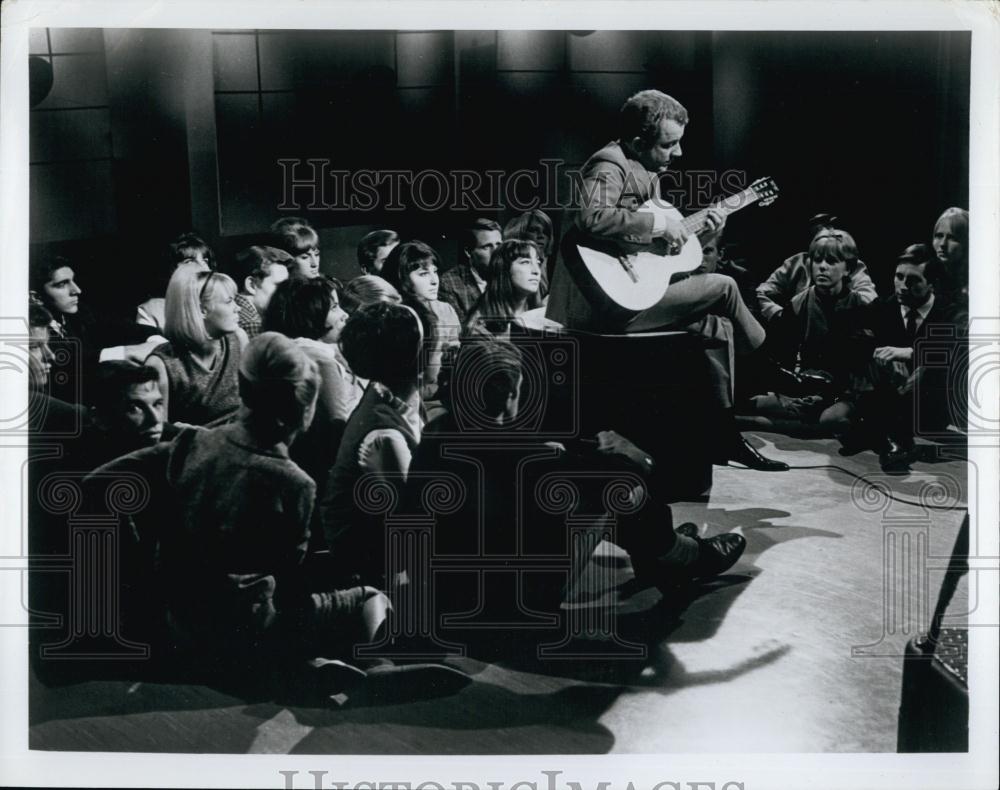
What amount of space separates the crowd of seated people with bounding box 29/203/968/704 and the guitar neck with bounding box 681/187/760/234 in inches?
2.6

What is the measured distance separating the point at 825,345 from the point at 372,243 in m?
1.50

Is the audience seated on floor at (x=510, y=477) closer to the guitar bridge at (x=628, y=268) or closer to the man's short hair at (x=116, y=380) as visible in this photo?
the guitar bridge at (x=628, y=268)

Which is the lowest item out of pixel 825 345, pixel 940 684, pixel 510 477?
pixel 940 684

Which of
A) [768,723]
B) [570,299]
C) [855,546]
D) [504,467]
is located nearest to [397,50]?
[570,299]

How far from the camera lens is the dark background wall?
122 inches

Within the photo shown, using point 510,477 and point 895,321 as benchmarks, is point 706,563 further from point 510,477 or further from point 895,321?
point 895,321

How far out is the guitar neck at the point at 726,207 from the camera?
3.11 meters

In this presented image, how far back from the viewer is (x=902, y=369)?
3148 millimetres

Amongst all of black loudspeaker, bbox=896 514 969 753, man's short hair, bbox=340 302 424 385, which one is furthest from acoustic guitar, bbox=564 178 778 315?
black loudspeaker, bbox=896 514 969 753

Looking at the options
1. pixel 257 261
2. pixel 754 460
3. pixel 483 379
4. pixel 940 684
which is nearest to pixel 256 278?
pixel 257 261

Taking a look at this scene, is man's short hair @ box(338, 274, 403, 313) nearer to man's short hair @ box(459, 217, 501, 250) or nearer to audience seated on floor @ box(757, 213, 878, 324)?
man's short hair @ box(459, 217, 501, 250)

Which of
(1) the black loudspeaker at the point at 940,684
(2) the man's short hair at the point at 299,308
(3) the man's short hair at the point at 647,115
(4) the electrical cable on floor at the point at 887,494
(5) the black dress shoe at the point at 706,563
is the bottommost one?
(1) the black loudspeaker at the point at 940,684

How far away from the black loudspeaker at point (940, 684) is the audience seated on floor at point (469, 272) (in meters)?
1.76

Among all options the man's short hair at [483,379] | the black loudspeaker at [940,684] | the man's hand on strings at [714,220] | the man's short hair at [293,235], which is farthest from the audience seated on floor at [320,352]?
the black loudspeaker at [940,684]
